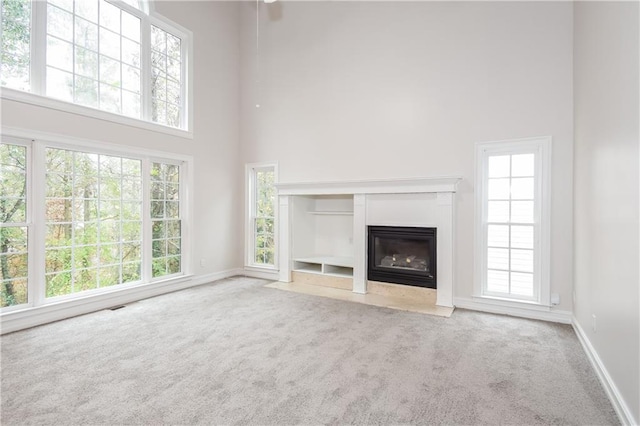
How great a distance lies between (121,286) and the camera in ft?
14.7

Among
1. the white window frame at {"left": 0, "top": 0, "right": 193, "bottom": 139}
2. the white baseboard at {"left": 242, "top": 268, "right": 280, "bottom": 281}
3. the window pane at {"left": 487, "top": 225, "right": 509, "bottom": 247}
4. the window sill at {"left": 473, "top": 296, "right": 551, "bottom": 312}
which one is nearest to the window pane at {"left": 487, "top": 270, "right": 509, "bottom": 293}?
the window sill at {"left": 473, "top": 296, "right": 551, "bottom": 312}

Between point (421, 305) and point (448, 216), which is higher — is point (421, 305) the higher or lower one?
the lower one

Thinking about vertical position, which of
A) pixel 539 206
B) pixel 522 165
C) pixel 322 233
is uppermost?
pixel 522 165

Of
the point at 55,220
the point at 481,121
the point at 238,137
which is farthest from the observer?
the point at 238,137

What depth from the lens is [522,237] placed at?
4.02 metres

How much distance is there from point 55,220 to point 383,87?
14.9 feet

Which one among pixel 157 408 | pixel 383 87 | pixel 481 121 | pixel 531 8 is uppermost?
pixel 531 8

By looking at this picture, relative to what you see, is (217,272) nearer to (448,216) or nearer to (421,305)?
(421,305)

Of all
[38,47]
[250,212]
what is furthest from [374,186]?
[38,47]

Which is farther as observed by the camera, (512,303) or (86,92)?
(86,92)

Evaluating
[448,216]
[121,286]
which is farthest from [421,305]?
[121,286]

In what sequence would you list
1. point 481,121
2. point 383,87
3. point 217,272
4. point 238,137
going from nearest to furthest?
point 481,121, point 383,87, point 217,272, point 238,137

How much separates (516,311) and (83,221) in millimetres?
5390

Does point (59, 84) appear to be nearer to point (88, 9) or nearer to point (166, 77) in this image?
point (88, 9)
